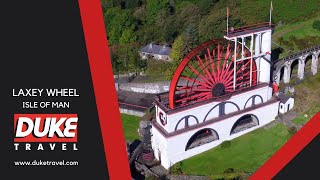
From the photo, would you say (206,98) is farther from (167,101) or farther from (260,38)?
(260,38)

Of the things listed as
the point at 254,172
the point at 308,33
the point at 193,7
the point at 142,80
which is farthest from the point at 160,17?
the point at 254,172

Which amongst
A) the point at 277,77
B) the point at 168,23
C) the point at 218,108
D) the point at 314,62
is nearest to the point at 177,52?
the point at 168,23

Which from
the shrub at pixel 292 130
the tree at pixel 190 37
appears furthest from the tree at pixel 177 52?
the shrub at pixel 292 130

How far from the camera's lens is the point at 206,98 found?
4303 cm

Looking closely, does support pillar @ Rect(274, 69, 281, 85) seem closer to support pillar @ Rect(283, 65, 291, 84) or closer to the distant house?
support pillar @ Rect(283, 65, 291, 84)

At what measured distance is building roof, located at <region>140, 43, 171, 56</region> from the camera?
6267 cm

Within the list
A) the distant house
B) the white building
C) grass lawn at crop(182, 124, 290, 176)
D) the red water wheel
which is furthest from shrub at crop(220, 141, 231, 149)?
the distant house

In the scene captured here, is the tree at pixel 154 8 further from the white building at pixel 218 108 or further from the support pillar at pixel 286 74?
the white building at pixel 218 108

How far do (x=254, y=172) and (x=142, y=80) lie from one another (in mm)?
21989

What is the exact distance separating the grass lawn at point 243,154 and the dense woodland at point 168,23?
15304 millimetres

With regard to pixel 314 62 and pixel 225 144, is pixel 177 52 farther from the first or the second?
pixel 225 144

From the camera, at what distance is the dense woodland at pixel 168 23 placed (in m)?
61.4

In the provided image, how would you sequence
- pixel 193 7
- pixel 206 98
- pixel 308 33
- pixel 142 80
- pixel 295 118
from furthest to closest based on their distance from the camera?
pixel 193 7, pixel 308 33, pixel 142 80, pixel 295 118, pixel 206 98

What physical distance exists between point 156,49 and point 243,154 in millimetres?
24474
